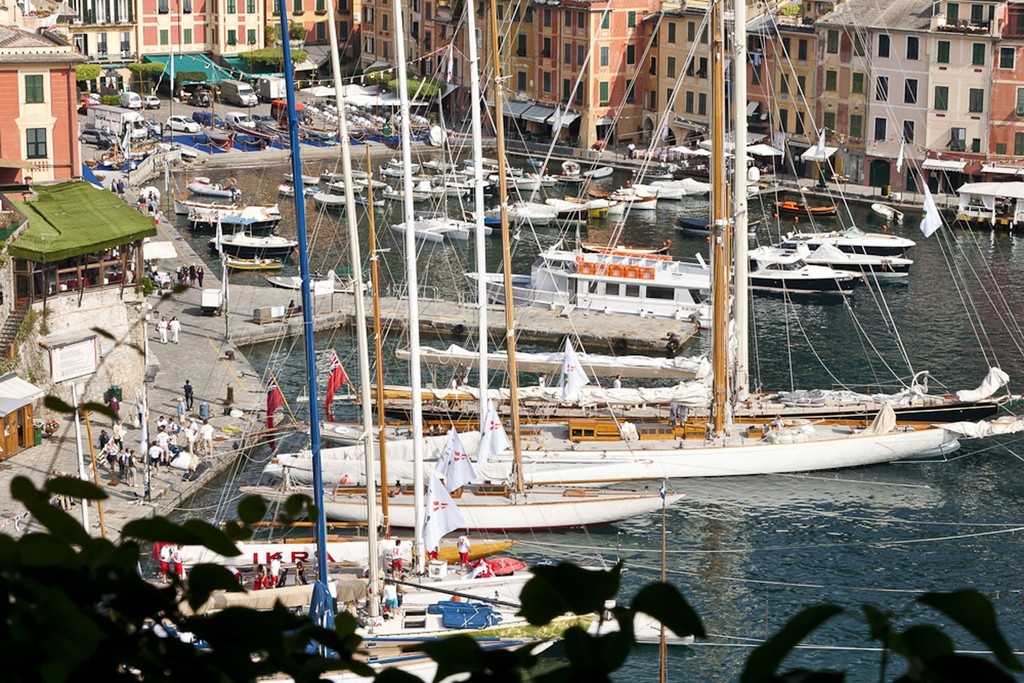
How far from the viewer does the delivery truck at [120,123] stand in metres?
109

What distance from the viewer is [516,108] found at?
11506 cm

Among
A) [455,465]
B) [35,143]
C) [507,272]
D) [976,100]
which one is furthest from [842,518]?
[976,100]

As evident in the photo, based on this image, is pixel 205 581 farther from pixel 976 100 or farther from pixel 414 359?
pixel 976 100

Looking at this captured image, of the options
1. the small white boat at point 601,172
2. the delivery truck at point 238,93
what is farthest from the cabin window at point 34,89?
the delivery truck at point 238,93

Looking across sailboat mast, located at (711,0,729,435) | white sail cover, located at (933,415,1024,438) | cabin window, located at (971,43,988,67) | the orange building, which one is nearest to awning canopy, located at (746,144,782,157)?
cabin window, located at (971,43,988,67)

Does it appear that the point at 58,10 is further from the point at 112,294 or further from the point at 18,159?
the point at 112,294

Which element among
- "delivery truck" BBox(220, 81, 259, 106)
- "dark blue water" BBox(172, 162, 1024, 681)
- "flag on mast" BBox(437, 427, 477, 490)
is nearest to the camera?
"dark blue water" BBox(172, 162, 1024, 681)

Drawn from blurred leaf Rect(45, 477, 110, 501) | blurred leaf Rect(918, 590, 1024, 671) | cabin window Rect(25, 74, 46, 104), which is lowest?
cabin window Rect(25, 74, 46, 104)

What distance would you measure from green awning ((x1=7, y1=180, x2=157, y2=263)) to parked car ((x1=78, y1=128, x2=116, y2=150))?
154 feet

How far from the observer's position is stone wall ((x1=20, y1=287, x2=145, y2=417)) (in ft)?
175

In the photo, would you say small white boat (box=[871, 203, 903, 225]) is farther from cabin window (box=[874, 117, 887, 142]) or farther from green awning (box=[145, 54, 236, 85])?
green awning (box=[145, 54, 236, 85])

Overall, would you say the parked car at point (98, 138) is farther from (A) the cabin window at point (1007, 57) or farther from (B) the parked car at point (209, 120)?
(A) the cabin window at point (1007, 57)

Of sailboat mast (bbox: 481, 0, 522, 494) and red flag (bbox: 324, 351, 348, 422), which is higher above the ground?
sailboat mast (bbox: 481, 0, 522, 494)

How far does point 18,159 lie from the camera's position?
64.4 m
